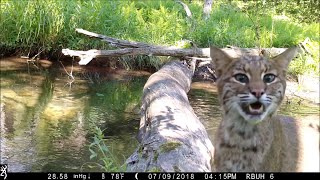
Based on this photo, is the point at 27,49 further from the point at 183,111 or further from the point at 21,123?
the point at 183,111

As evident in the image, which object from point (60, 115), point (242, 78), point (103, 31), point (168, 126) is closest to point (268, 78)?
point (242, 78)

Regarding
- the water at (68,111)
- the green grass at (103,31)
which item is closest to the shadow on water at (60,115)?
the water at (68,111)

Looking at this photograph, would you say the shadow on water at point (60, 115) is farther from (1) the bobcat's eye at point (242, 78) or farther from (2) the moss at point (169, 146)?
(1) the bobcat's eye at point (242, 78)

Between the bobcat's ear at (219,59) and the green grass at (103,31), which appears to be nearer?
the bobcat's ear at (219,59)

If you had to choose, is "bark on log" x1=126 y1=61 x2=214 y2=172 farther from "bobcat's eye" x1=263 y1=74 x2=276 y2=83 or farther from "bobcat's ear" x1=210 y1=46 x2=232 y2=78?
"bobcat's eye" x1=263 y1=74 x2=276 y2=83

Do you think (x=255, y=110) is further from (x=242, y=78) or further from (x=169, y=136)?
(x=169, y=136)
